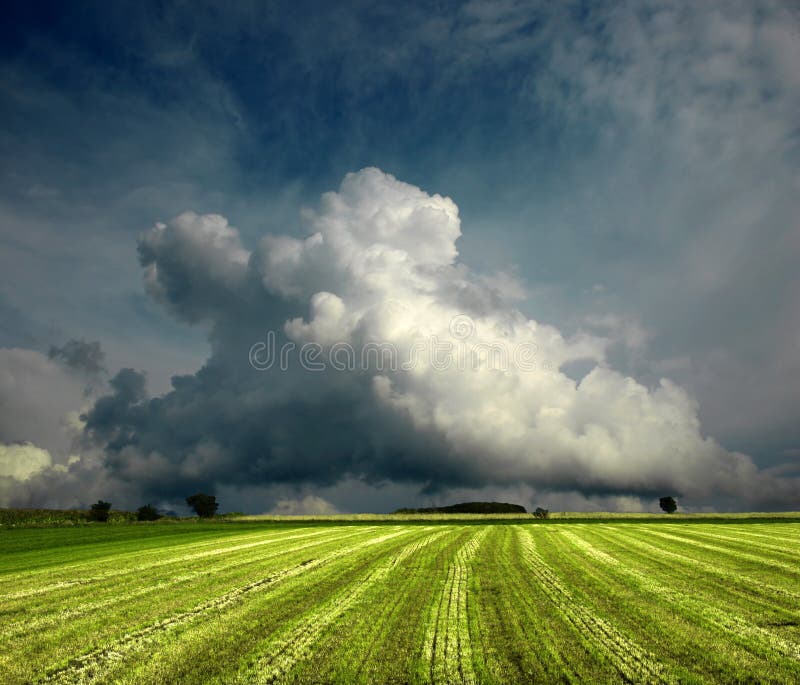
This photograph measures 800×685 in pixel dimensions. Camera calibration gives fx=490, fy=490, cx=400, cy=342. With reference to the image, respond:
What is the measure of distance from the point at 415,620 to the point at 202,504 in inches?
6123

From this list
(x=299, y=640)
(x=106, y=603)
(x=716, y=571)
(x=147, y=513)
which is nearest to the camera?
(x=299, y=640)

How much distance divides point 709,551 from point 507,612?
16541 millimetres

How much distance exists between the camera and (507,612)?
13.1 meters

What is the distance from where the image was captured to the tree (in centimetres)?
14862

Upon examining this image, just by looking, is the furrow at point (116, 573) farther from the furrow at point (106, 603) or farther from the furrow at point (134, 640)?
the furrow at point (134, 640)

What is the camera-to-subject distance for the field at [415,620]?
960cm

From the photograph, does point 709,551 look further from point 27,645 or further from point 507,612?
point 27,645

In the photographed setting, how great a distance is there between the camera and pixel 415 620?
12531mm

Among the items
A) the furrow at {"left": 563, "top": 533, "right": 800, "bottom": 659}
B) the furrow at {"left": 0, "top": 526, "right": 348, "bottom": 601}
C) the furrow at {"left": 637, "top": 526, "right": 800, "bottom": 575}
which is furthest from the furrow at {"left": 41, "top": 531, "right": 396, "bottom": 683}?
the furrow at {"left": 637, "top": 526, "right": 800, "bottom": 575}

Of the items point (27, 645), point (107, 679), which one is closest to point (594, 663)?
point (107, 679)

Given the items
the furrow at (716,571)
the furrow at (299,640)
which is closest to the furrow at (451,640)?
the furrow at (299,640)

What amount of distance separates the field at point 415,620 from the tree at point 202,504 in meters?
138

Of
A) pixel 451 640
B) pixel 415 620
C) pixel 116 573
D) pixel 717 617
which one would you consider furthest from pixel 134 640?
pixel 717 617

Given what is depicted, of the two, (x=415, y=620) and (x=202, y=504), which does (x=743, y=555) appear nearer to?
(x=415, y=620)
